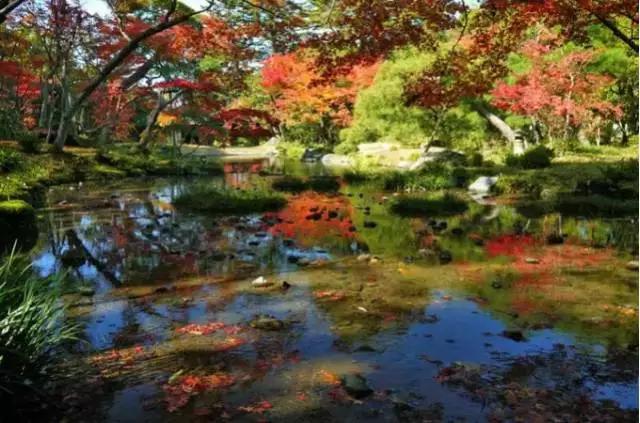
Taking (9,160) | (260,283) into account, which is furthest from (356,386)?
(9,160)

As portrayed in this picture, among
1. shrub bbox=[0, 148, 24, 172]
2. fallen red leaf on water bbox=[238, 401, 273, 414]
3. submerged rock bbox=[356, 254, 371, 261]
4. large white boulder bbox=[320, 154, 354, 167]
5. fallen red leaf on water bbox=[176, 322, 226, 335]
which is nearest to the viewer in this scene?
fallen red leaf on water bbox=[238, 401, 273, 414]

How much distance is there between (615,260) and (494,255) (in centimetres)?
163

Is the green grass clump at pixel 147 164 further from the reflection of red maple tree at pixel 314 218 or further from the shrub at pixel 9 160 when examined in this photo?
the reflection of red maple tree at pixel 314 218

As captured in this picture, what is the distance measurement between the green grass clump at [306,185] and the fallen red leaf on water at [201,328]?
1189 cm

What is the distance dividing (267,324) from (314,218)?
21.7 ft

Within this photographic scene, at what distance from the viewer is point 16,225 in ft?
30.4

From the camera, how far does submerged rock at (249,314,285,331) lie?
526 cm

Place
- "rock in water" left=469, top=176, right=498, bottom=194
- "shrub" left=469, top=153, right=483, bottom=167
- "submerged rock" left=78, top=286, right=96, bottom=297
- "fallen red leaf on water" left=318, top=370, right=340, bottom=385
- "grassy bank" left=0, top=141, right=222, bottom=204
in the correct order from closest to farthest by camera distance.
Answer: "fallen red leaf on water" left=318, top=370, right=340, bottom=385 → "submerged rock" left=78, top=286, right=96, bottom=297 → "grassy bank" left=0, top=141, right=222, bottom=204 → "rock in water" left=469, top=176, right=498, bottom=194 → "shrub" left=469, top=153, right=483, bottom=167

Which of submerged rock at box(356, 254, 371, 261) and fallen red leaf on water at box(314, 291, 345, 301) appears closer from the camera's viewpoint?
fallen red leaf on water at box(314, 291, 345, 301)

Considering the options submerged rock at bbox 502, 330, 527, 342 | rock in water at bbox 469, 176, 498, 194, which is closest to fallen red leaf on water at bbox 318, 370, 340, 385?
submerged rock at bbox 502, 330, 527, 342

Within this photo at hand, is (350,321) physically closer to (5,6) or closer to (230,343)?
(230,343)

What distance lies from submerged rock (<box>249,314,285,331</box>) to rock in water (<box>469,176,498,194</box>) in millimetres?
11959

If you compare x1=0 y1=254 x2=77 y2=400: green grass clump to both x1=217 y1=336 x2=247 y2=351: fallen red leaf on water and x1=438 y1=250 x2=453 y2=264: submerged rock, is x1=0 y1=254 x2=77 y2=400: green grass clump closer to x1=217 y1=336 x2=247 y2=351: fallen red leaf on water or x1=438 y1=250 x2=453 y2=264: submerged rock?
x1=217 y1=336 x2=247 y2=351: fallen red leaf on water

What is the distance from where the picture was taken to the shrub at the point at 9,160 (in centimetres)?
1479
